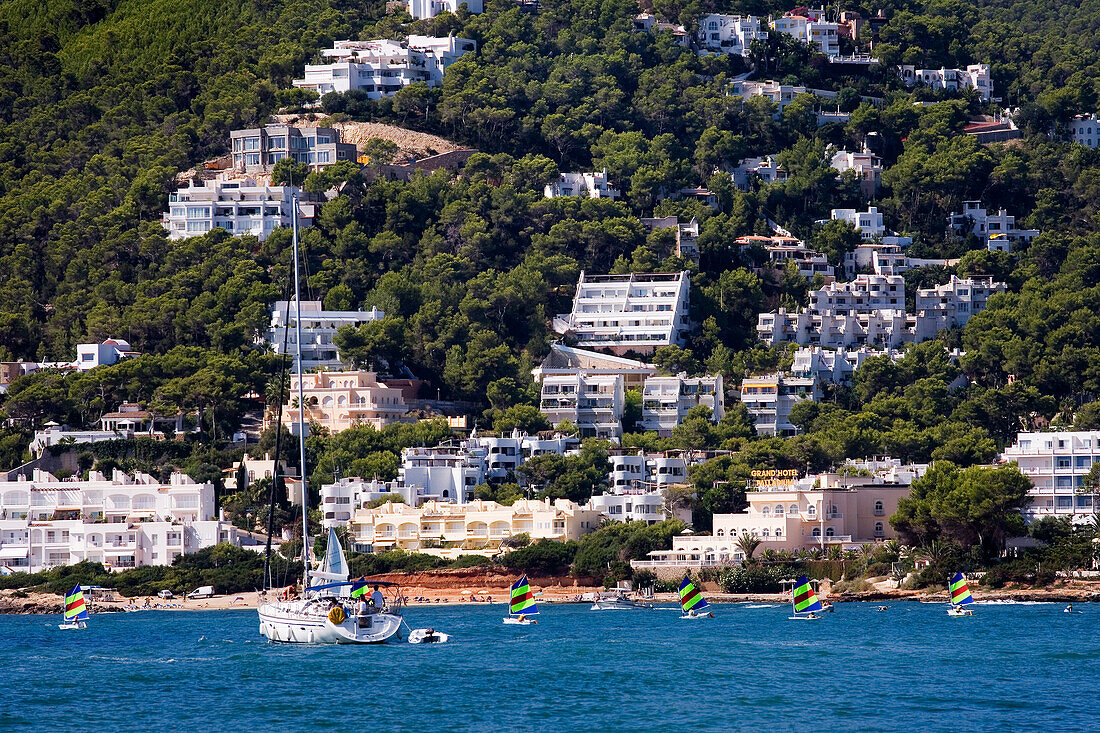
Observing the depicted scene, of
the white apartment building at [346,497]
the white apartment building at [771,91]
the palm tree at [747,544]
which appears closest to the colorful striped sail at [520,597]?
the palm tree at [747,544]

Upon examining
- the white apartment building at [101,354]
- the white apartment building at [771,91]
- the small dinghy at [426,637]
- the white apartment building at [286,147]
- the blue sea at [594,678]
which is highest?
the white apartment building at [771,91]

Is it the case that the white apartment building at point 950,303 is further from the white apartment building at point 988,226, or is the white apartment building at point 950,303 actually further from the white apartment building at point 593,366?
the white apartment building at point 593,366

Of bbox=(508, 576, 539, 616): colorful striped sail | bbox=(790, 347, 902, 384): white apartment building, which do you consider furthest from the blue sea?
bbox=(790, 347, 902, 384): white apartment building

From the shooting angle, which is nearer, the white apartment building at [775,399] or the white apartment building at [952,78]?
the white apartment building at [775,399]

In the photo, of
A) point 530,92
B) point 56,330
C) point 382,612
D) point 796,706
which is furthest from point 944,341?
point 796,706

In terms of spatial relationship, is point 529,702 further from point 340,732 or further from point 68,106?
point 68,106
